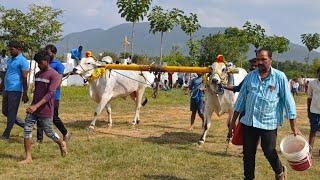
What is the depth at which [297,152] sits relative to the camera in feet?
22.9

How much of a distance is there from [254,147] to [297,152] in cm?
56

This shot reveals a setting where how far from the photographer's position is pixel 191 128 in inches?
542

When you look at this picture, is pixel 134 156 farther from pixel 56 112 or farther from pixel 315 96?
pixel 315 96

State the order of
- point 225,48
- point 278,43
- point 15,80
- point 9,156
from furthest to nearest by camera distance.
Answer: point 278,43 → point 225,48 → point 15,80 → point 9,156

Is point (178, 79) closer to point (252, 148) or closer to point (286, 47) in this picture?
point (286, 47)

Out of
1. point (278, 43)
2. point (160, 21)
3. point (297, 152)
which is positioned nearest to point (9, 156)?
point (297, 152)

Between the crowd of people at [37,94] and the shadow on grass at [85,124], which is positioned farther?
the shadow on grass at [85,124]

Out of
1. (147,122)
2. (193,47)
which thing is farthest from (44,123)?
(193,47)

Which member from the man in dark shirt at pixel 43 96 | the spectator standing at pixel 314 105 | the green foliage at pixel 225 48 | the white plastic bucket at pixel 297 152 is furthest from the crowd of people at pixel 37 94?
the green foliage at pixel 225 48

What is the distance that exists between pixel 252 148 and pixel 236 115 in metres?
0.49

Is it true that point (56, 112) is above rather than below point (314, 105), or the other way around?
below

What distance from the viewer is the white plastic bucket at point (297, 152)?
273 inches

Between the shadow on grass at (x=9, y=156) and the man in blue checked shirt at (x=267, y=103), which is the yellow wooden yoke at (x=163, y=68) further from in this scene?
the shadow on grass at (x=9, y=156)

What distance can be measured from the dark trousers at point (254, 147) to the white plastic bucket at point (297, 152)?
18 cm
